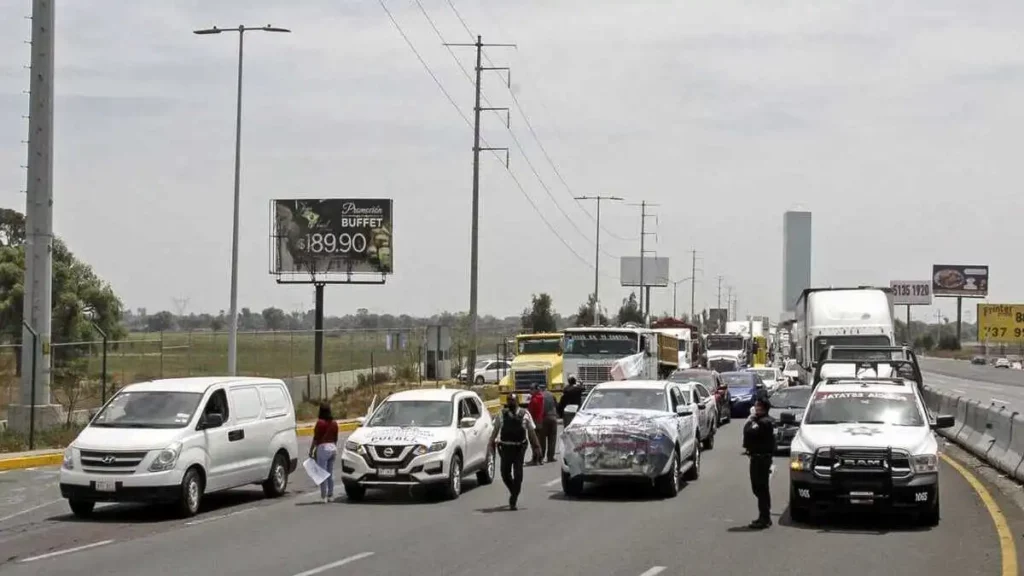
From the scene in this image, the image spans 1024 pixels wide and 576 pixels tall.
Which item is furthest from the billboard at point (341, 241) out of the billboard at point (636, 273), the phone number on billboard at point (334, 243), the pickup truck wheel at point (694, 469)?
the billboard at point (636, 273)

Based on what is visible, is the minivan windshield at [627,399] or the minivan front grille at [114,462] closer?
the minivan front grille at [114,462]

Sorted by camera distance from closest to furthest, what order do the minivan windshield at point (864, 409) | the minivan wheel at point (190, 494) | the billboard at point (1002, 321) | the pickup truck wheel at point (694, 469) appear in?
the minivan windshield at point (864, 409)
the minivan wheel at point (190, 494)
the pickup truck wheel at point (694, 469)
the billboard at point (1002, 321)

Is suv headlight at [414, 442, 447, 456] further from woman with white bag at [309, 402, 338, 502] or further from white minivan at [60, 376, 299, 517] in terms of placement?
white minivan at [60, 376, 299, 517]

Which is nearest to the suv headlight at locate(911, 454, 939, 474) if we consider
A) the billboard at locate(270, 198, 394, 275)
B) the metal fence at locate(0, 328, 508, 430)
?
the metal fence at locate(0, 328, 508, 430)

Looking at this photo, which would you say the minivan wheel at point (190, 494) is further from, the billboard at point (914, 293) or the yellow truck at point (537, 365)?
the billboard at point (914, 293)

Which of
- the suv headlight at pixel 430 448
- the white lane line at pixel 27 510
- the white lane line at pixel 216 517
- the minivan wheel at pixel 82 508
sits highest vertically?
→ the suv headlight at pixel 430 448

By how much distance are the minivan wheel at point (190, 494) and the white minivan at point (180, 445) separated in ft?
0.04

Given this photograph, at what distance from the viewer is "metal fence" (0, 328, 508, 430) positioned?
35875 mm

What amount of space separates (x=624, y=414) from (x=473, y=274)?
30.3 m

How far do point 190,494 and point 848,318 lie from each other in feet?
90.0

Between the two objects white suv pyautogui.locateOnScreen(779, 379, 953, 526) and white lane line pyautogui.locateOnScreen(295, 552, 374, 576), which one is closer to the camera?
white lane line pyautogui.locateOnScreen(295, 552, 374, 576)

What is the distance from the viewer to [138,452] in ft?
55.3

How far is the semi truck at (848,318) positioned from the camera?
39562 mm

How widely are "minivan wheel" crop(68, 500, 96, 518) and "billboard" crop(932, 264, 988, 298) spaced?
157m
